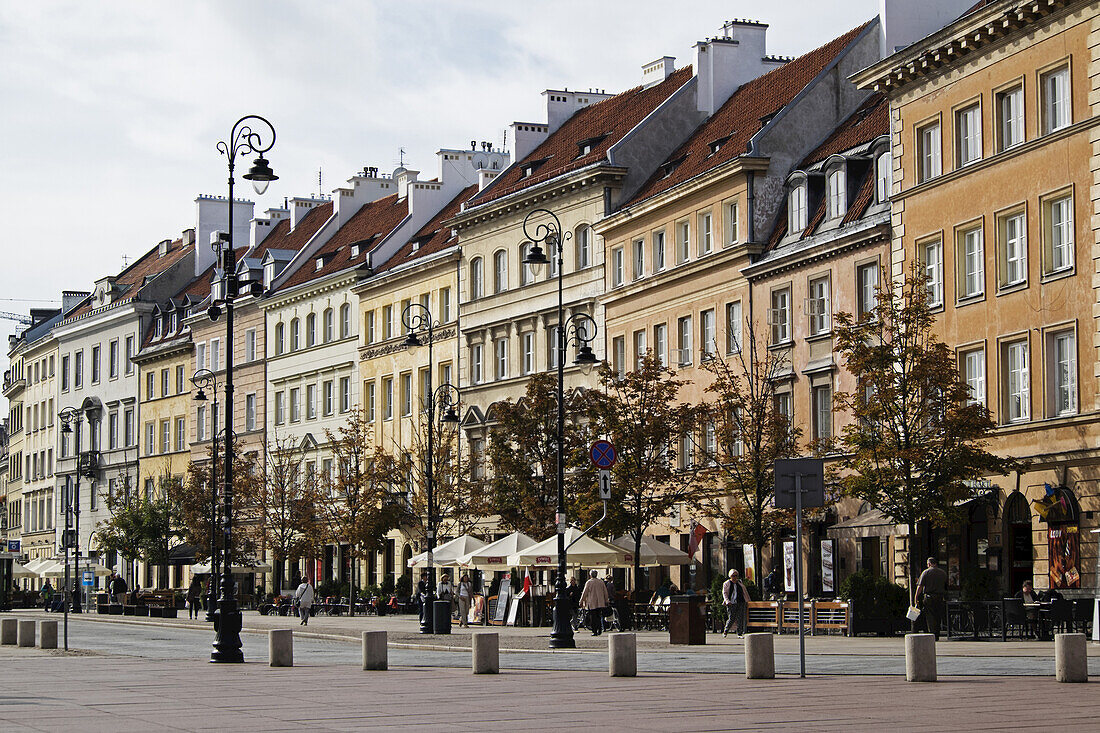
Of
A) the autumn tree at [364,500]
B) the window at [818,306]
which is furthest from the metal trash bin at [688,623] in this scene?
the autumn tree at [364,500]

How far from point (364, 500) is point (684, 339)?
1653 cm

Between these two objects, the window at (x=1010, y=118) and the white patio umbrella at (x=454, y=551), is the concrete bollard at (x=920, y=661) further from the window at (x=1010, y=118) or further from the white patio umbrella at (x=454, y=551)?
the white patio umbrella at (x=454, y=551)

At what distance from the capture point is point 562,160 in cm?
6731

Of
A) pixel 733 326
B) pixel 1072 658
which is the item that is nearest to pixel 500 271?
pixel 733 326

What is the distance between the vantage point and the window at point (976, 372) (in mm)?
42719

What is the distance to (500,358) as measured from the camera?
68688 millimetres

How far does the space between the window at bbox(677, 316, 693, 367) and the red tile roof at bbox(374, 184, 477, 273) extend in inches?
684

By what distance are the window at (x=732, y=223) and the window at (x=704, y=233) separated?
138 cm

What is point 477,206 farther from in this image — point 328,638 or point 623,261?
point 328,638

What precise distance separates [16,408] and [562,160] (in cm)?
6678

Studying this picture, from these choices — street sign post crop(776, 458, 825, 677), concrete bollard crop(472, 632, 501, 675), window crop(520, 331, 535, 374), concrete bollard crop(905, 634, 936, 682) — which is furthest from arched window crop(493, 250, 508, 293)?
concrete bollard crop(905, 634, 936, 682)

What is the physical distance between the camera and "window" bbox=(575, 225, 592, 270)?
63.5 metres

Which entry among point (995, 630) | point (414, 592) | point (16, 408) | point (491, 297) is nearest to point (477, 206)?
point (491, 297)

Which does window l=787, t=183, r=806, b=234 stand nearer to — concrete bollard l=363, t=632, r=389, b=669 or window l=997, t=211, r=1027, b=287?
window l=997, t=211, r=1027, b=287
